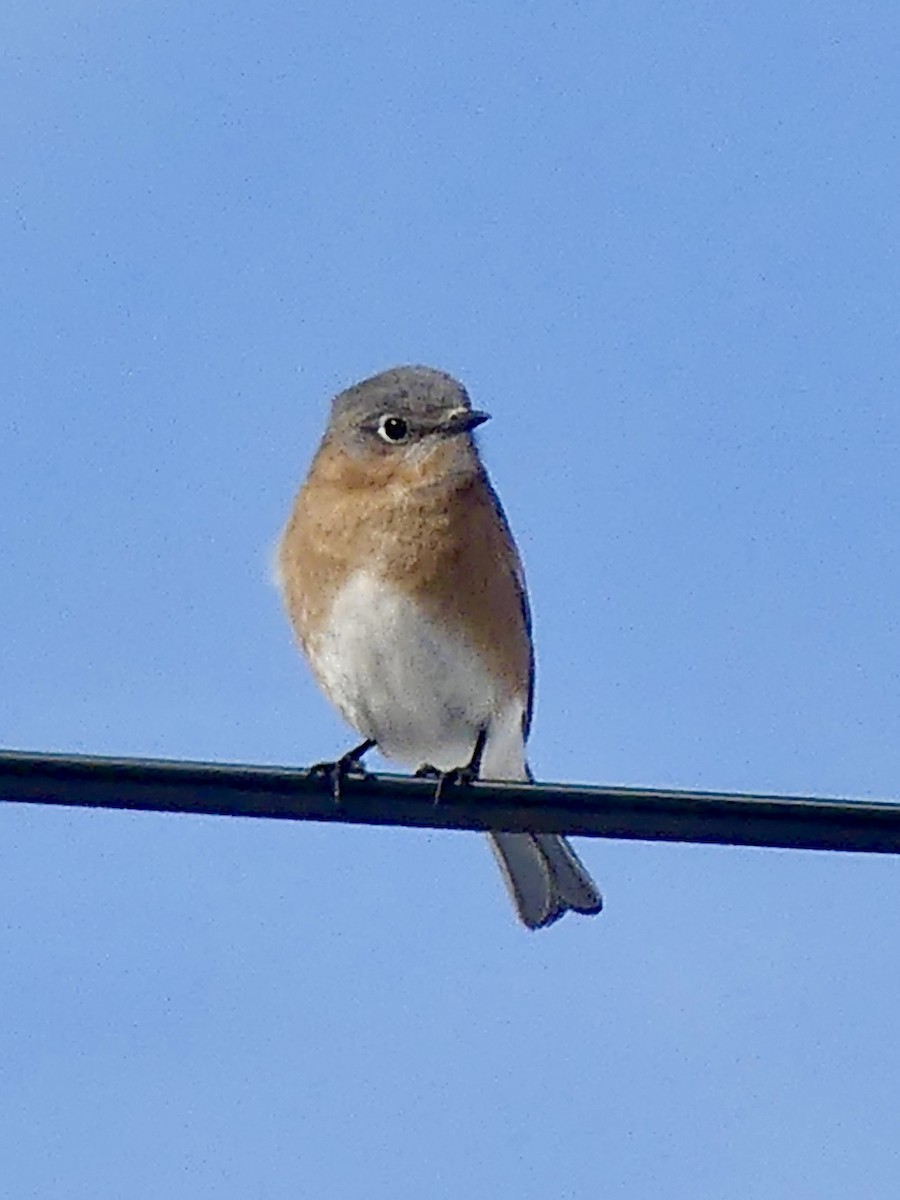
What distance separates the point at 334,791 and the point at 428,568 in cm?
→ 376

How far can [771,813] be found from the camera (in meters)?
5.34

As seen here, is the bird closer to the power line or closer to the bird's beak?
the bird's beak

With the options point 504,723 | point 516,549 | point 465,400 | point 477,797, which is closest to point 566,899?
point 504,723

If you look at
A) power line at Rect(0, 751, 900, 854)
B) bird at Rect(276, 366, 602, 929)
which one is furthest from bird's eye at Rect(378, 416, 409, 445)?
power line at Rect(0, 751, 900, 854)

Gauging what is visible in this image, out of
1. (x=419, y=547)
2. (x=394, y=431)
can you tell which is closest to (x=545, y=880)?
(x=419, y=547)

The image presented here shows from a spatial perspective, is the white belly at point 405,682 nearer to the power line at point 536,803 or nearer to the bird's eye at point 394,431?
the bird's eye at point 394,431

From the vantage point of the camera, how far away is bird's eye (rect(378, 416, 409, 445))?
9.75 metres

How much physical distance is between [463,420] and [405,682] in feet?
3.81

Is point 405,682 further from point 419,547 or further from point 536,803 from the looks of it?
point 536,803

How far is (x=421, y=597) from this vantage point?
29.9ft

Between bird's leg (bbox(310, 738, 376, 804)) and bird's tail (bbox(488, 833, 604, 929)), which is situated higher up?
bird's tail (bbox(488, 833, 604, 929))

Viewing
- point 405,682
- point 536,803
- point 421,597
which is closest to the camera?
point 536,803

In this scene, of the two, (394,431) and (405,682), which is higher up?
(394,431)

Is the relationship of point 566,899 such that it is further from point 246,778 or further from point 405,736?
point 246,778
